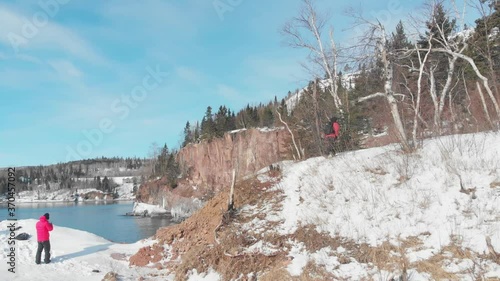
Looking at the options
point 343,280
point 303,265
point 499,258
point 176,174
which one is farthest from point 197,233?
point 176,174

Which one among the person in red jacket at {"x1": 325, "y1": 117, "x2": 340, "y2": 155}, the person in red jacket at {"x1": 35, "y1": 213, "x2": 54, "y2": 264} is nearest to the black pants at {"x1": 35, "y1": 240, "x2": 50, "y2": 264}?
the person in red jacket at {"x1": 35, "y1": 213, "x2": 54, "y2": 264}

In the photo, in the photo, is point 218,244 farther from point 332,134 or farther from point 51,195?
point 51,195

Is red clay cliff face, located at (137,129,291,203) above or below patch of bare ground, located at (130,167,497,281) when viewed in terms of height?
above

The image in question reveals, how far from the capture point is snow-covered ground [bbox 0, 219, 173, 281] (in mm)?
10008

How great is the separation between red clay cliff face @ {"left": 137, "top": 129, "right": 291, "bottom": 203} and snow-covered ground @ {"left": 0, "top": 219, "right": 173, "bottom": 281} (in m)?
43.3

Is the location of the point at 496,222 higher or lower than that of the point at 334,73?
lower

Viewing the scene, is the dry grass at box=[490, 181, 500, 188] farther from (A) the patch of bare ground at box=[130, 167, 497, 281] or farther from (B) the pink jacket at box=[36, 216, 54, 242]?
(B) the pink jacket at box=[36, 216, 54, 242]

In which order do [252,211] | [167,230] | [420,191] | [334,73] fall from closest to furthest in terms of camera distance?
[420,191], [252,211], [167,230], [334,73]

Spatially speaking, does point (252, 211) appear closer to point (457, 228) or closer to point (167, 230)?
point (167, 230)

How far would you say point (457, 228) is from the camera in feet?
21.8

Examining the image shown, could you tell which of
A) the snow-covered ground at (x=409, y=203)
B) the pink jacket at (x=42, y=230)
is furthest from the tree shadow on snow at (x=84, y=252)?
the snow-covered ground at (x=409, y=203)

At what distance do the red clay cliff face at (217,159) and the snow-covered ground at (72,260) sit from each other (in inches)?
1704

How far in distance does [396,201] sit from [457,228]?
1733mm

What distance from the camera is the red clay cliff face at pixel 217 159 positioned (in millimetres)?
60013
